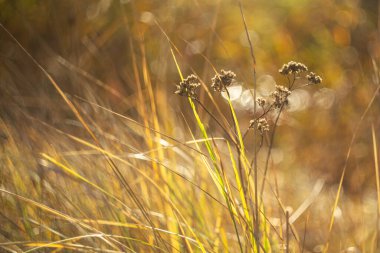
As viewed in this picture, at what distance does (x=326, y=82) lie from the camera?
4.39 meters

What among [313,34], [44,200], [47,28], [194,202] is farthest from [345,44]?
[44,200]

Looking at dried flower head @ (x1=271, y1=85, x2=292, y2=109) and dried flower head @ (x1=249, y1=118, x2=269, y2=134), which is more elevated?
dried flower head @ (x1=271, y1=85, x2=292, y2=109)

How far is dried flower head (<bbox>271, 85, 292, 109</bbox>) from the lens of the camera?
3.06ft

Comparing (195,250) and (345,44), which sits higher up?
(345,44)

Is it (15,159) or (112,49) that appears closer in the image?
(15,159)

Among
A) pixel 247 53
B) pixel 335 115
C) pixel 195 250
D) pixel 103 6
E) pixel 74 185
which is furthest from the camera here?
pixel 247 53

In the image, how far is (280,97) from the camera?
3.13 ft

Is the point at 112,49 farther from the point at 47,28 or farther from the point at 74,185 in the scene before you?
the point at 74,185

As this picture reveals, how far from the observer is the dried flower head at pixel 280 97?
0.93m

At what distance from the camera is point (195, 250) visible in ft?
4.33

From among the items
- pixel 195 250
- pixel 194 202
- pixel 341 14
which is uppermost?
pixel 341 14

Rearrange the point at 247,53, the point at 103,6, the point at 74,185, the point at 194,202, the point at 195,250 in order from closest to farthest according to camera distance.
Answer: the point at 195,250 < the point at 194,202 < the point at 74,185 < the point at 103,6 < the point at 247,53

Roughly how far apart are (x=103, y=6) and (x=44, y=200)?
3.20 m

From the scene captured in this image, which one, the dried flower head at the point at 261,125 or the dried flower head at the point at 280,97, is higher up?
the dried flower head at the point at 280,97
